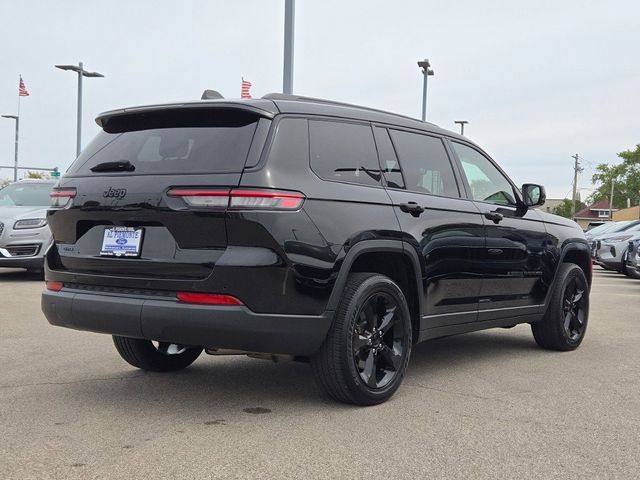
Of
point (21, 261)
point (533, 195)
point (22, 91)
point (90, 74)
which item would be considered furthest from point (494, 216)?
point (22, 91)

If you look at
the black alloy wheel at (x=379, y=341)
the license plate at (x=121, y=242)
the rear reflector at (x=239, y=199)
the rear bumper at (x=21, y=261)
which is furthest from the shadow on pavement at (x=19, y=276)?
the rear reflector at (x=239, y=199)

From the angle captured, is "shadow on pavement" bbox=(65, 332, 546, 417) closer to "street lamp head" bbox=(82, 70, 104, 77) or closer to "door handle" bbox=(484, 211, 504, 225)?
"door handle" bbox=(484, 211, 504, 225)

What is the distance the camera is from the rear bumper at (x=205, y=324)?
159 inches

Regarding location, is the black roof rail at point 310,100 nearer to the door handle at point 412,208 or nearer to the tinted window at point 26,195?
the door handle at point 412,208

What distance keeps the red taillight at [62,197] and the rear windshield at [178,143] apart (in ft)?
0.46

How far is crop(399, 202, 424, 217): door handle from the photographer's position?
4.89 m

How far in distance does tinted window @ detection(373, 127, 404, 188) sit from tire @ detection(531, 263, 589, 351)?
2.37 metres

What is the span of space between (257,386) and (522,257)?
2.39 metres

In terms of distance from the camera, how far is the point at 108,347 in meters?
6.50

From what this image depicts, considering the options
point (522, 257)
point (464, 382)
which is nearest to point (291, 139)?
point (464, 382)

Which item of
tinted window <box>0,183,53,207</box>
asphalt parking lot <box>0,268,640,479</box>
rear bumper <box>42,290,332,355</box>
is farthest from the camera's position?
tinted window <box>0,183,53,207</box>

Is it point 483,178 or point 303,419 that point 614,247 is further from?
point 303,419

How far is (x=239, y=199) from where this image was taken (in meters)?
4.04

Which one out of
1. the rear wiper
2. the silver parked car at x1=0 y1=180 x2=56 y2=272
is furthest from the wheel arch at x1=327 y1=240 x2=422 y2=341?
the silver parked car at x1=0 y1=180 x2=56 y2=272
